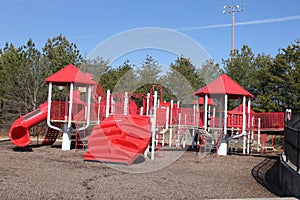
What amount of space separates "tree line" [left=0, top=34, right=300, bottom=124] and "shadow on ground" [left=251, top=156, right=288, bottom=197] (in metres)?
12.3

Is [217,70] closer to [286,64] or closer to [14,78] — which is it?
[286,64]

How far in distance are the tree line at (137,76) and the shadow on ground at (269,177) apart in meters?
12.3

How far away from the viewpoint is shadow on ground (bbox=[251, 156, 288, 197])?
856cm

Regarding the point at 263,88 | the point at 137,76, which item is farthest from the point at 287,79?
the point at 137,76

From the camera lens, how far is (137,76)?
29141mm

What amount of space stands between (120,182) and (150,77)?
17.0 m

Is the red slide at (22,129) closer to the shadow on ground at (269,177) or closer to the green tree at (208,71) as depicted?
the shadow on ground at (269,177)

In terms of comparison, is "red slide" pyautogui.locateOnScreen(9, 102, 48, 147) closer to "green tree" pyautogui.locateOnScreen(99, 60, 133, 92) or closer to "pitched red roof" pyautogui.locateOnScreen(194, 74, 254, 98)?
"pitched red roof" pyautogui.locateOnScreen(194, 74, 254, 98)

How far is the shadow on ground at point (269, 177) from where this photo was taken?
8559 millimetres

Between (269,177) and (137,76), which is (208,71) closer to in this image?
(137,76)

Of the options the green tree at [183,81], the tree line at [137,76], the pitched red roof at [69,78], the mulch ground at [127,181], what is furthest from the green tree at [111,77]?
the mulch ground at [127,181]

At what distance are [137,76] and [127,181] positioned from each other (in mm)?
20251

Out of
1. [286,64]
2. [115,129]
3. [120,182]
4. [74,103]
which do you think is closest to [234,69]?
[286,64]

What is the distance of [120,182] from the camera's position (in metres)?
9.09
